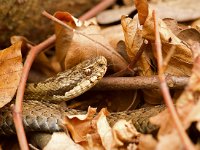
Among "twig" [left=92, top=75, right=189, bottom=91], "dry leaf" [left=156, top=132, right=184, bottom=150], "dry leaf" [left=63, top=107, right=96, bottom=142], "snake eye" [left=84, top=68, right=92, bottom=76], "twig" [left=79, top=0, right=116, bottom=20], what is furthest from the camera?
"twig" [left=79, top=0, right=116, bottom=20]

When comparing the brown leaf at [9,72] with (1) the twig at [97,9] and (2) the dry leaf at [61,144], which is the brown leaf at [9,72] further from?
(1) the twig at [97,9]

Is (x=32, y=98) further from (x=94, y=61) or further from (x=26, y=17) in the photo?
(x=26, y=17)

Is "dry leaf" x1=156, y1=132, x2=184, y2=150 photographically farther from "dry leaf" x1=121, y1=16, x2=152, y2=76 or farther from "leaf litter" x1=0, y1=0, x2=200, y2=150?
"dry leaf" x1=121, y1=16, x2=152, y2=76

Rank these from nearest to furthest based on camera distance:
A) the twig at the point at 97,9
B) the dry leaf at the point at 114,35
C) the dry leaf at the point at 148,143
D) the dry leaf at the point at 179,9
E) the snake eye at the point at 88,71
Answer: the dry leaf at the point at 148,143 < the snake eye at the point at 88,71 < the dry leaf at the point at 114,35 < the dry leaf at the point at 179,9 < the twig at the point at 97,9

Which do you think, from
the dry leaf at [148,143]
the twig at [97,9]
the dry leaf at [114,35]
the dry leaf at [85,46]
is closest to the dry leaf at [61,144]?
the dry leaf at [148,143]

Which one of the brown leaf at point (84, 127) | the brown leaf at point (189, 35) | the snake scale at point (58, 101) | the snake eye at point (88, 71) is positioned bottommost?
the brown leaf at point (84, 127)

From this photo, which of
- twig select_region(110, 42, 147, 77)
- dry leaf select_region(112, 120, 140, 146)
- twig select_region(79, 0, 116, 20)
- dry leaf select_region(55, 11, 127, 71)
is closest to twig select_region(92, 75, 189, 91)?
twig select_region(110, 42, 147, 77)
